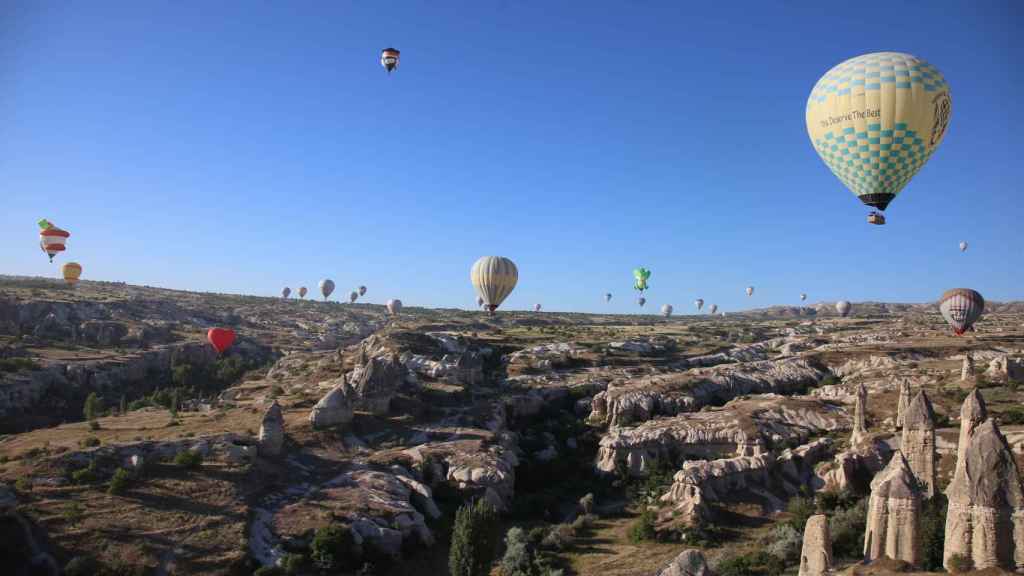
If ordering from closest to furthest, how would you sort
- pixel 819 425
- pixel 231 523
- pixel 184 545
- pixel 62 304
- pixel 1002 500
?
pixel 1002 500
pixel 184 545
pixel 231 523
pixel 819 425
pixel 62 304

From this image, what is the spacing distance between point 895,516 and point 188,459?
98.4 feet

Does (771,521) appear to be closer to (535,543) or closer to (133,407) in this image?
(535,543)

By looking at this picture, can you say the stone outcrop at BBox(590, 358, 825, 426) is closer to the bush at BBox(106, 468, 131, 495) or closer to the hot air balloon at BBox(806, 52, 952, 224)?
the hot air balloon at BBox(806, 52, 952, 224)

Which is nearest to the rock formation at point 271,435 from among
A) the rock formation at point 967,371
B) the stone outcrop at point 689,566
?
the stone outcrop at point 689,566

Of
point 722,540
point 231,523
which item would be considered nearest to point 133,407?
point 231,523

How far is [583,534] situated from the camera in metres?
31.8

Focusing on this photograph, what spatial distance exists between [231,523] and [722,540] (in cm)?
2217

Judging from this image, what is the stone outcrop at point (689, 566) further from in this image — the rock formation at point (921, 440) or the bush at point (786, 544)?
the rock formation at point (921, 440)

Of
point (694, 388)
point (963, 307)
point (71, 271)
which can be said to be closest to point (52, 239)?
point (71, 271)

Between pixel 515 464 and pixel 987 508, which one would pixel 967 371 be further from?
pixel 987 508

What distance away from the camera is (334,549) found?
85.3ft

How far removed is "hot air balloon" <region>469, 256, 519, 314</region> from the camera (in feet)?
210

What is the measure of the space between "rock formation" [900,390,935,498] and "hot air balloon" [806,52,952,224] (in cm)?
884

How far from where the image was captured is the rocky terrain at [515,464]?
22219mm
